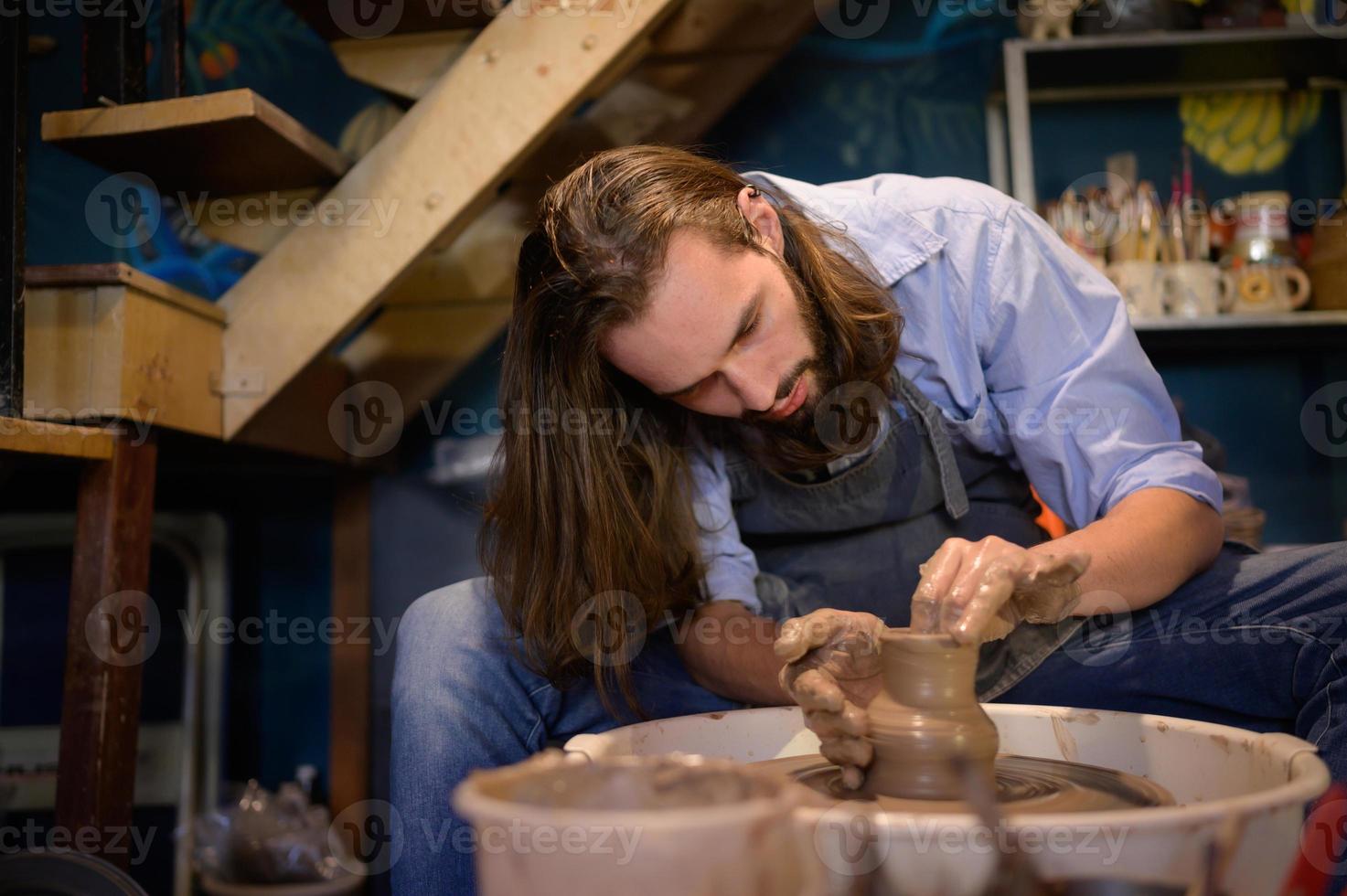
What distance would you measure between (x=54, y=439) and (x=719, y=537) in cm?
88

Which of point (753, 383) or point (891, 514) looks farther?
point (891, 514)

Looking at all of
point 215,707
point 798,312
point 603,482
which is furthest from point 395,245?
point 215,707

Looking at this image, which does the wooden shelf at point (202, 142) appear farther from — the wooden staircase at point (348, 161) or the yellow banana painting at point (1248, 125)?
the yellow banana painting at point (1248, 125)

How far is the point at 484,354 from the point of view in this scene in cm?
259

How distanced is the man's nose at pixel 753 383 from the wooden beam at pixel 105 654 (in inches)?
35.2

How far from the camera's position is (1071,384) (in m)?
1.38

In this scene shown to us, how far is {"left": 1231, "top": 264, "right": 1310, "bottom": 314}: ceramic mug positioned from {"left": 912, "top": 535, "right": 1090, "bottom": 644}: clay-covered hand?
1598 mm

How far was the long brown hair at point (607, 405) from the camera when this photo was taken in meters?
1.34

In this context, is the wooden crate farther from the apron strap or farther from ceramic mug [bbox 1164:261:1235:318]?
ceramic mug [bbox 1164:261:1235:318]

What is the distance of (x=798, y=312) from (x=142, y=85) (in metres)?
1.17

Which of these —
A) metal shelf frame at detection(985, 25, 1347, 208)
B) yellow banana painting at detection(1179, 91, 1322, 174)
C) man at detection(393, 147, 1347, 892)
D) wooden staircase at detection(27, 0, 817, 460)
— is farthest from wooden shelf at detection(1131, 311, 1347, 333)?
wooden staircase at detection(27, 0, 817, 460)

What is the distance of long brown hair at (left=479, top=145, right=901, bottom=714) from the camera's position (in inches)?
52.7

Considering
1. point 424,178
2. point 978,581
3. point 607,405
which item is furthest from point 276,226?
point 978,581

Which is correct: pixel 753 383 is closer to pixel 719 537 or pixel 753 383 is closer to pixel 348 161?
pixel 719 537
